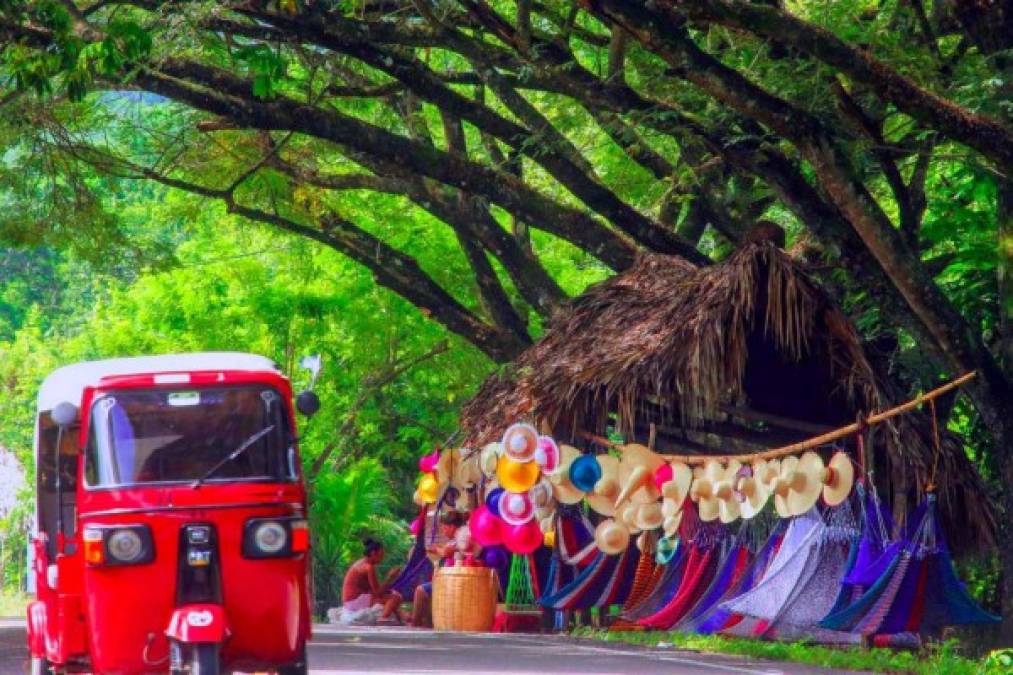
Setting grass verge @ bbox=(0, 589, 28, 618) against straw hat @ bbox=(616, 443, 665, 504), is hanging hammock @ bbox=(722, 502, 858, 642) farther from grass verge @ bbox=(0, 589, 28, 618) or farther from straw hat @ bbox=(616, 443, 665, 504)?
grass verge @ bbox=(0, 589, 28, 618)

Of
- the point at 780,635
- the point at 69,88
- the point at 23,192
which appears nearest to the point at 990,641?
the point at 780,635

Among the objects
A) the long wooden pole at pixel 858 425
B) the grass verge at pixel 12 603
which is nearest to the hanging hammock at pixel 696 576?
the long wooden pole at pixel 858 425

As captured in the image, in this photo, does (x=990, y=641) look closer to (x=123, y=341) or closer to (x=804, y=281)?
(x=804, y=281)

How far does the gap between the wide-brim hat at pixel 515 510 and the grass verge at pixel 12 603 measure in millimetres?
12184

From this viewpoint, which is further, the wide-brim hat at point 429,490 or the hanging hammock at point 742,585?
the wide-brim hat at point 429,490

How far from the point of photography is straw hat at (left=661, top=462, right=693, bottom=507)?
16.3m

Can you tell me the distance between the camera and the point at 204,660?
941 centimetres

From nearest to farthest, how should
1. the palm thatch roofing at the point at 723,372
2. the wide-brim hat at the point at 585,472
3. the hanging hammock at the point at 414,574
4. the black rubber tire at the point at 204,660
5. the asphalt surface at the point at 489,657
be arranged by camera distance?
the black rubber tire at the point at 204,660 < the asphalt surface at the point at 489,657 < the palm thatch roofing at the point at 723,372 < the wide-brim hat at the point at 585,472 < the hanging hammock at the point at 414,574

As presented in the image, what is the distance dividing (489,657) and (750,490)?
287cm

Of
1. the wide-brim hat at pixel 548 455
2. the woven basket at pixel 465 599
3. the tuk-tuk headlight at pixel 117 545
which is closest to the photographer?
the tuk-tuk headlight at pixel 117 545

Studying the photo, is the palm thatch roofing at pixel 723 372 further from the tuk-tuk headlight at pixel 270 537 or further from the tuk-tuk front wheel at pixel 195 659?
the tuk-tuk front wheel at pixel 195 659

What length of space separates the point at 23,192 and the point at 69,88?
9208mm

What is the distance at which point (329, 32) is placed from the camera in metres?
14.6

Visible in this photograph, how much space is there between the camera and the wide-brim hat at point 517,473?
56.2 feet
